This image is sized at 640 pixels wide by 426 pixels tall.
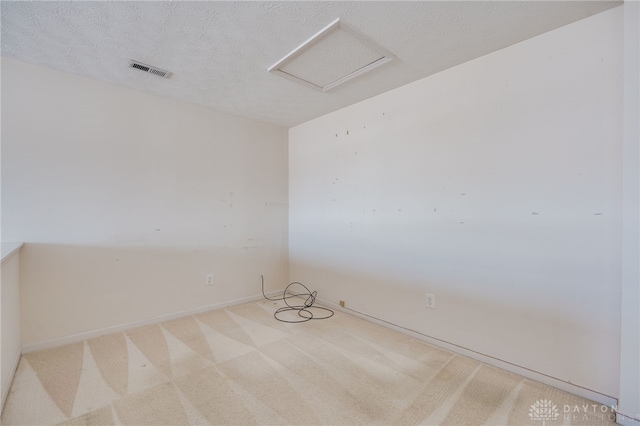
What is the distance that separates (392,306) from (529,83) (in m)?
2.05

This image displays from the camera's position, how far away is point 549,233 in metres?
1.77

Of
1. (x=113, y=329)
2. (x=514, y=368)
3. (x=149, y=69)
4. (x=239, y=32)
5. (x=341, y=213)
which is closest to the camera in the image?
(x=239, y=32)

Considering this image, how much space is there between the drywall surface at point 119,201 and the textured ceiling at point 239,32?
332 mm

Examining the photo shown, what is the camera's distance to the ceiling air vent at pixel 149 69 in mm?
2111

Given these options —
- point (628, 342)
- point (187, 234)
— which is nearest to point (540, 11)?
point (628, 342)

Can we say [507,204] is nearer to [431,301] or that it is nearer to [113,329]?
[431,301]

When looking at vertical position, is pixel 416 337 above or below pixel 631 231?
below

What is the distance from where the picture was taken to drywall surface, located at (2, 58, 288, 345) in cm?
216

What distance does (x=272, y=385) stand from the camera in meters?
1.76

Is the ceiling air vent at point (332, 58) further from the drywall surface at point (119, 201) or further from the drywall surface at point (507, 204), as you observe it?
the drywall surface at point (119, 201)

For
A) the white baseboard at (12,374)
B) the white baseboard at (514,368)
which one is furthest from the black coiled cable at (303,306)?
the white baseboard at (12,374)

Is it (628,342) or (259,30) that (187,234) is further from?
(628,342)

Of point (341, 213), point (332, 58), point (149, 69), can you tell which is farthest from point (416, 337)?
point (149, 69)

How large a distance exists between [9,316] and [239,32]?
7.94 feet
